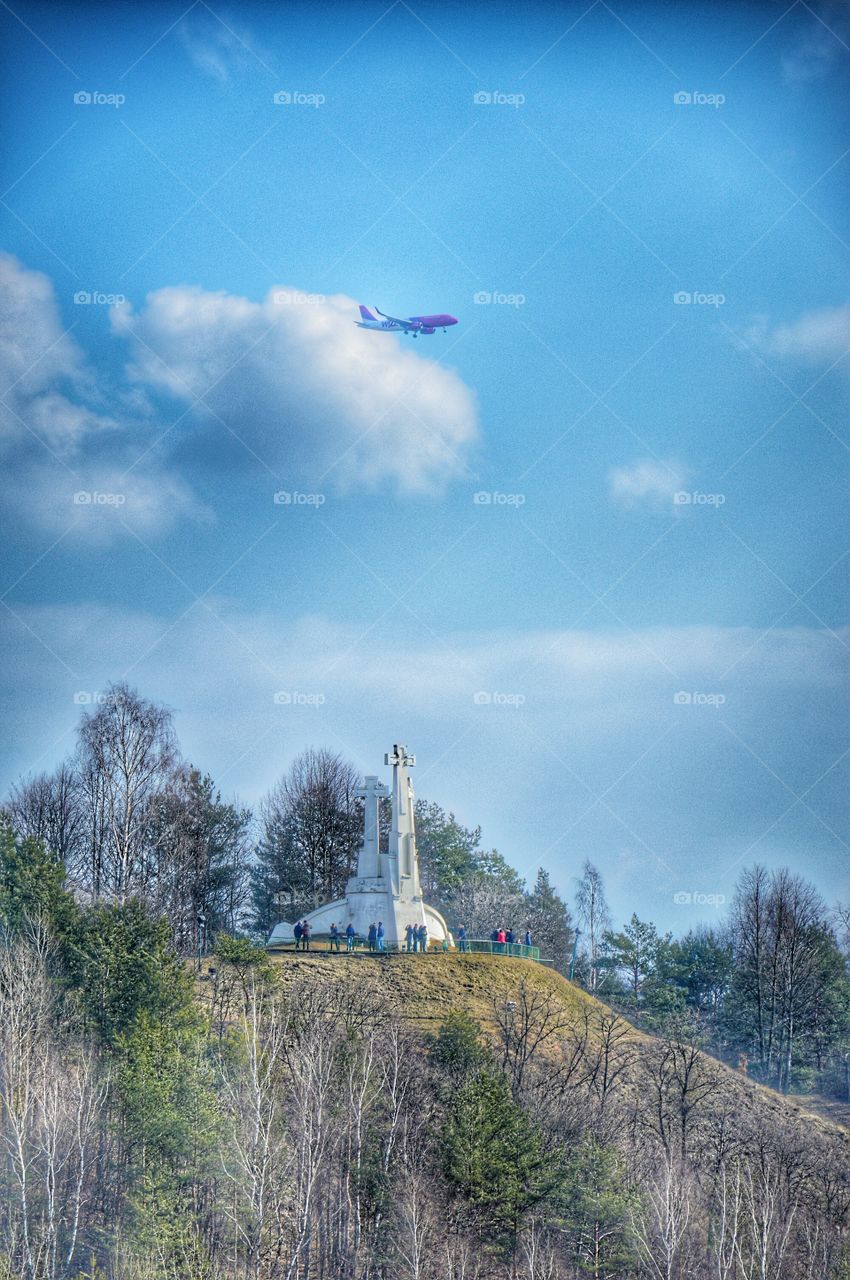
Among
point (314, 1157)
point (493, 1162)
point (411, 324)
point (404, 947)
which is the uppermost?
point (411, 324)

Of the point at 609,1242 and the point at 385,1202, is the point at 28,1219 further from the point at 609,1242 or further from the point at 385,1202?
the point at 609,1242

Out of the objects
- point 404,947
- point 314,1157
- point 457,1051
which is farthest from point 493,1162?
point 404,947

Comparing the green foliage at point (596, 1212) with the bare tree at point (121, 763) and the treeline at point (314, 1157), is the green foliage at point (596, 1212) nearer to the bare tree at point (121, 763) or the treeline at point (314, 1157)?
the treeline at point (314, 1157)

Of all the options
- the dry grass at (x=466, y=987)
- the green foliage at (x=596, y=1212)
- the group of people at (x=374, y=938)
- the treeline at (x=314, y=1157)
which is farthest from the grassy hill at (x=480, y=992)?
the green foliage at (x=596, y=1212)

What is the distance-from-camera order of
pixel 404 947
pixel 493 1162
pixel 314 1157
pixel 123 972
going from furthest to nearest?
pixel 404 947 → pixel 123 972 → pixel 314 1157 → pixel 493 1162

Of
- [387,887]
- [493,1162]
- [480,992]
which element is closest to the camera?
[493,1162]

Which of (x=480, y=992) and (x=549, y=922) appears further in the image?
(x=549, y=922)

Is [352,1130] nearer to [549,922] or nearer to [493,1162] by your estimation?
[493,1162]

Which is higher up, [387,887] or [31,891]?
[387,887]
